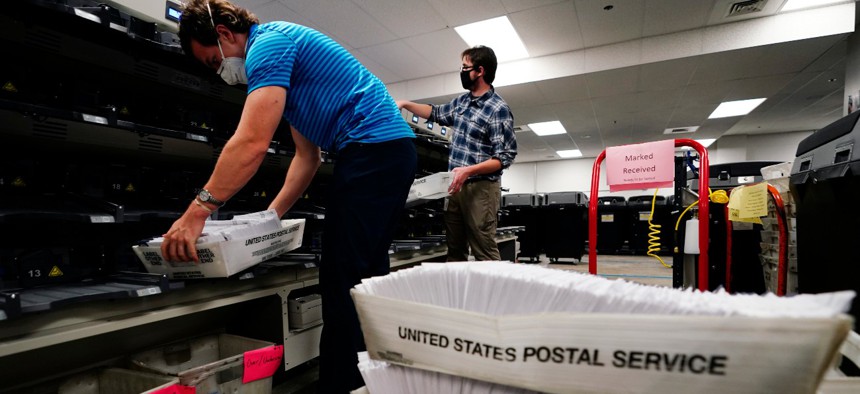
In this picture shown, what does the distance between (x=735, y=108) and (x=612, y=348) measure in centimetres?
976

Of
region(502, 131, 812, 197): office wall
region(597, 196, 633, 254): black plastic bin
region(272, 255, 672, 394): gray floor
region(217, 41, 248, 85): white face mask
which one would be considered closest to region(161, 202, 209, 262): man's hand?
region(217, 41, 248, 85): white face mask

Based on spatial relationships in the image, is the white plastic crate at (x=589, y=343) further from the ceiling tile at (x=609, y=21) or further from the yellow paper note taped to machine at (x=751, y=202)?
the ceiling tile at (x=609, y=21)

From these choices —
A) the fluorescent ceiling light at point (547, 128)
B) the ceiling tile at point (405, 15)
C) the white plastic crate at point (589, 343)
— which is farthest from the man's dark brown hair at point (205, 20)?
the fluorescent ceiling light at point (547, 128)

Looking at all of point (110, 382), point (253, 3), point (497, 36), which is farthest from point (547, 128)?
point (110, 382)

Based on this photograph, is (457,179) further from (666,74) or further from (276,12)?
(666,74)

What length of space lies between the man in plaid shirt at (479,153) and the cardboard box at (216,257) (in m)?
1.02

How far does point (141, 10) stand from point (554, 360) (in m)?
1.89

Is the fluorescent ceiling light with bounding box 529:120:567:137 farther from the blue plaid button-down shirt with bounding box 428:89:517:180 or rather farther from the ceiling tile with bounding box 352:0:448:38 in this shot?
the blue plaid button-down shirt with bounding box 428:89:517:180

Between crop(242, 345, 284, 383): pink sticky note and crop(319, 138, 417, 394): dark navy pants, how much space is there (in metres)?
0.28

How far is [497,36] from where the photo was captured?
16.9ft

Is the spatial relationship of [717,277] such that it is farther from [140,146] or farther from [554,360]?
[140,146]

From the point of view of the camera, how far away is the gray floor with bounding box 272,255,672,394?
1.66 m

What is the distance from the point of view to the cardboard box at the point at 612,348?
0.80ft

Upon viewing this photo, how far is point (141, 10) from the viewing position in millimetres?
1452
